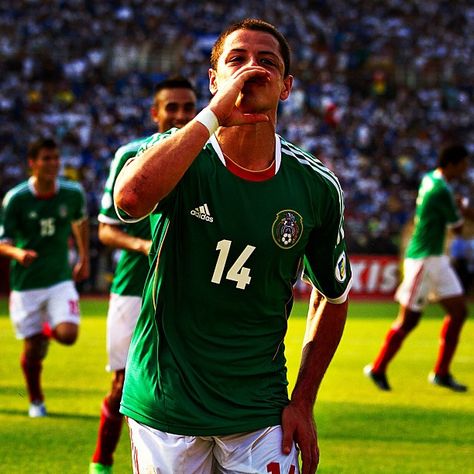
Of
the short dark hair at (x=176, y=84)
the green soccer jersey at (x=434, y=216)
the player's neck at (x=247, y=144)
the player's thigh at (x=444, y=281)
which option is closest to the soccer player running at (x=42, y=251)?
the short dark hair at (x=176, y=84)

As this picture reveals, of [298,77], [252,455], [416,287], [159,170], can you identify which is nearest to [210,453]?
[252,455]

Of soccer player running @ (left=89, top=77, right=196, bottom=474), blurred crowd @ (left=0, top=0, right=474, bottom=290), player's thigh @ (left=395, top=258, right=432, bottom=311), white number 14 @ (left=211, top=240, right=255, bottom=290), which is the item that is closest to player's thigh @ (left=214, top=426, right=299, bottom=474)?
white number 14 @ (left=211, top=240, right=255, bottom=290)

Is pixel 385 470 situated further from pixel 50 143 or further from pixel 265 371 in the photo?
pixel 50 143

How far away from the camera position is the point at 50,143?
11.0 meters

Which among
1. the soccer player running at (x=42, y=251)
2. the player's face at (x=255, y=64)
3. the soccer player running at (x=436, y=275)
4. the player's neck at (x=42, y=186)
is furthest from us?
the soccer player running at (x=436, y=275)

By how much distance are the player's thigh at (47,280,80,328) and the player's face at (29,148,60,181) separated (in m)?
1.11

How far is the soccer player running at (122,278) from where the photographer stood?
714cm

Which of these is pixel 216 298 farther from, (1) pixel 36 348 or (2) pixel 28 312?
(2) pixel 28 312

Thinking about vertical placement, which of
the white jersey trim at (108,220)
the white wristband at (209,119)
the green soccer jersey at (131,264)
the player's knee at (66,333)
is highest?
the white wristband at (209,119)

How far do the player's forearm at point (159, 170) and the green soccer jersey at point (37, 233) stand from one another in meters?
7.60

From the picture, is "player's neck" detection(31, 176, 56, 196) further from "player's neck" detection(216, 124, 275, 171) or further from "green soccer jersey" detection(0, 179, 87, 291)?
"player's neck" detection(216, 124, 275, 171)

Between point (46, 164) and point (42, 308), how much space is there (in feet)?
4.75

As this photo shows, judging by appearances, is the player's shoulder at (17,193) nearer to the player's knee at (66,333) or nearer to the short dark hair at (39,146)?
the short dark hair at (39,146)

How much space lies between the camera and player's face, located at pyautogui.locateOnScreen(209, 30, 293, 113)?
3.63m
